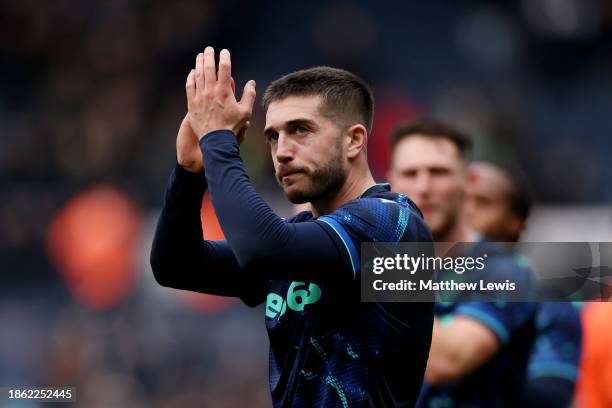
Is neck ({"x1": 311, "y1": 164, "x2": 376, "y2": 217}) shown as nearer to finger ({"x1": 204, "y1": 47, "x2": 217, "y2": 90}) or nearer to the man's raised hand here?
the man's raised hand

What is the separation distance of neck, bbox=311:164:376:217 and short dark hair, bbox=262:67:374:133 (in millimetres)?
202

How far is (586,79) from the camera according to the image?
616 inches

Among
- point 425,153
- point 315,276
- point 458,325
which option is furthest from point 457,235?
point 315,276

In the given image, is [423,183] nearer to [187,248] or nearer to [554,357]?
[554,357]

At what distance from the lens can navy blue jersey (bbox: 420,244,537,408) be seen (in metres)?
5.08

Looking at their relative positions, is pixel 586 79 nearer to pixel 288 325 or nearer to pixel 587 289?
pixel 587 289

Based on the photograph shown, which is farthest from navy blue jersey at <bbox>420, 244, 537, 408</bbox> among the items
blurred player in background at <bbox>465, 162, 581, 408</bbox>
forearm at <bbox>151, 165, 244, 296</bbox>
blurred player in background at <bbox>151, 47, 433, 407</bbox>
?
forearm at <bbox>151, 165, 244, 296</bbox>

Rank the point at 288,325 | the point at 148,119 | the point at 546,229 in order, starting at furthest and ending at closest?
the point at 148,119
the point at 546,229
the point at 288,325

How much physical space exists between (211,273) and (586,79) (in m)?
12.8

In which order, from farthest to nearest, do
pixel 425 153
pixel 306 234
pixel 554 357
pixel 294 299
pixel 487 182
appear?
pixel 487 182, pixel 425 153, pixel 554 357, pixel 294 299, pixel 306 234

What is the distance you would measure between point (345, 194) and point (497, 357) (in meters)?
1.82

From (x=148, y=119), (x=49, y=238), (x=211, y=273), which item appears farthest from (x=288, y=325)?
(x=148, y=119)

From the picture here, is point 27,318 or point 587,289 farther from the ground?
point 27,318

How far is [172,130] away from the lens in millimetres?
15188
